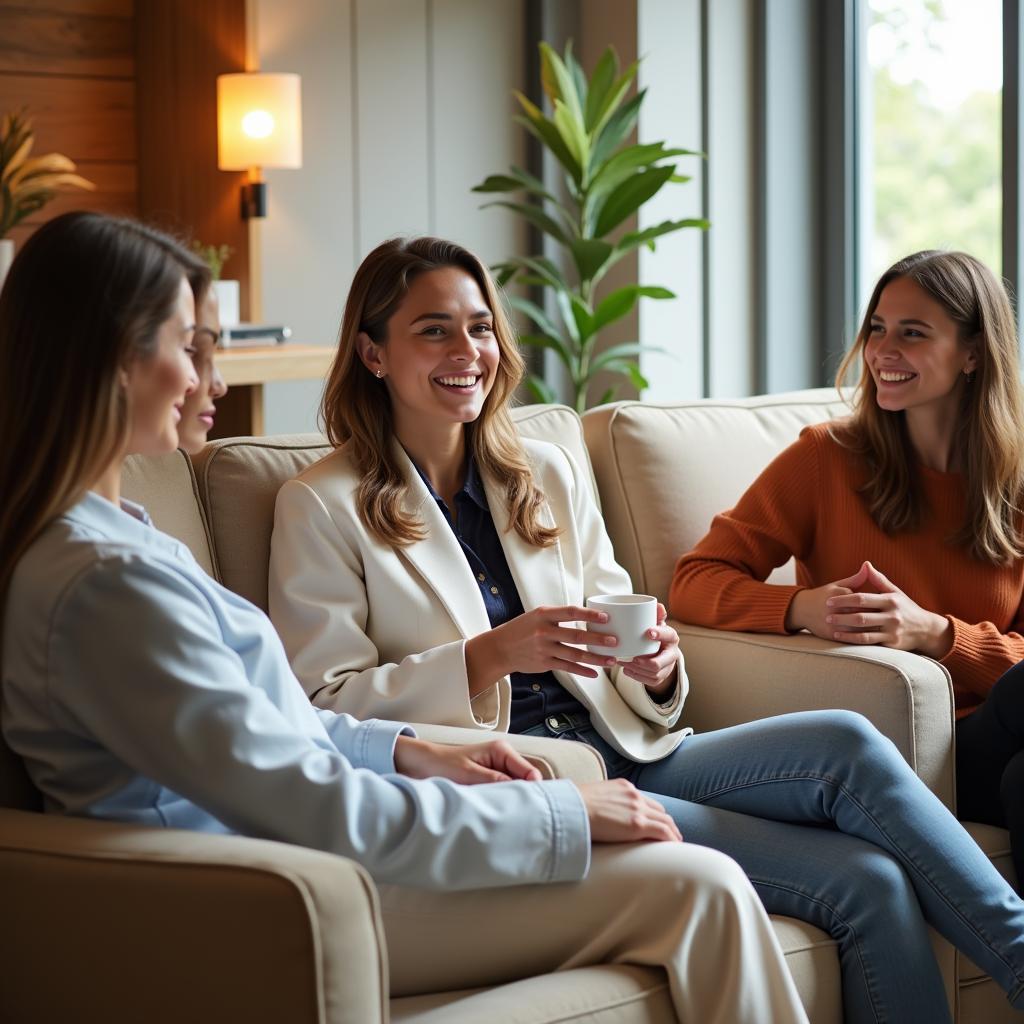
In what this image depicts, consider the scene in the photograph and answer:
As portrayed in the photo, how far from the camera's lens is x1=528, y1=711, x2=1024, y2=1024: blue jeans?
170 cm

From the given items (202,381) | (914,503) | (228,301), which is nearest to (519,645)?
(202,381)

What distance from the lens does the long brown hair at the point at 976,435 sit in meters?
2.31

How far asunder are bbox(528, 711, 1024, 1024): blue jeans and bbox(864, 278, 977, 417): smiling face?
683 mm

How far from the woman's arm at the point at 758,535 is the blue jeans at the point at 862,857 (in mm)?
461

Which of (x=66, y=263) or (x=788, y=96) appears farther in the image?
(x=788, y=96)

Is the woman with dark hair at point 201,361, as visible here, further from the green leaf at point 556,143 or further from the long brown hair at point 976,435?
the green leaf at point 556,143

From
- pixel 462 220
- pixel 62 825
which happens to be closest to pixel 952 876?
pixel 62 825

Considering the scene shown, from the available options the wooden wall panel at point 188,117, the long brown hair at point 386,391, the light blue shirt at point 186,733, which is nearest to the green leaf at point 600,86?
the wooden wall panel at point 188,117

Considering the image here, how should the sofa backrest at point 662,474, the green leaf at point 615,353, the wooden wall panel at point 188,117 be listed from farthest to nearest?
the wooden wall panel at point 188,117
the green leaf at point 615,353
the sofa backrest at point 662,474

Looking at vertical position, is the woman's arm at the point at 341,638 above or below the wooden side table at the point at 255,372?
below

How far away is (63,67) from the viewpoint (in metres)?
4.44

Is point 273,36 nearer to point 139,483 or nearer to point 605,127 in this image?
point 605,127

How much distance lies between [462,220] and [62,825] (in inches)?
141

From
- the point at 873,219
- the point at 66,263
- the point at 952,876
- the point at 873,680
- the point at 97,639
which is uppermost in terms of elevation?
the point at 873,219
